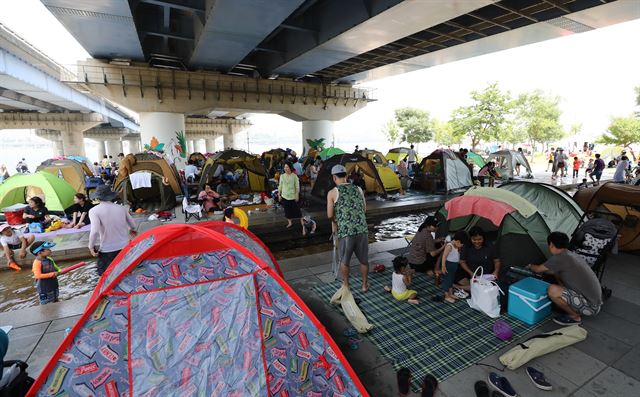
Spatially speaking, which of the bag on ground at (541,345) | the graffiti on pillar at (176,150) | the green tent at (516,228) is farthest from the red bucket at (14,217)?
the bag on ground at (541,345)

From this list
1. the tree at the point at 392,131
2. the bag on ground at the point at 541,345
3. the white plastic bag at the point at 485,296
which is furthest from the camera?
the tree at the point at 392,131

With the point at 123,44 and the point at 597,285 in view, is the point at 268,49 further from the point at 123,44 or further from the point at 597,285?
the point at 597,285

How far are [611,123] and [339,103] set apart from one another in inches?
1186

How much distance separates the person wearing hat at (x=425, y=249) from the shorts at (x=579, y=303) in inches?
68.7

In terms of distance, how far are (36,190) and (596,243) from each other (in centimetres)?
1422

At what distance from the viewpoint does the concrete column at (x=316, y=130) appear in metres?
29.2

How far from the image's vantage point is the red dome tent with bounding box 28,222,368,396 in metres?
2.61

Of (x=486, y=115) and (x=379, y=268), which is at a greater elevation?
(x=486, y=115)

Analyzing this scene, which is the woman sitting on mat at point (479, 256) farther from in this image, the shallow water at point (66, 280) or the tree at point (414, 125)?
the tree at point (414, 125)

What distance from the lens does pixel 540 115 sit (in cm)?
4000

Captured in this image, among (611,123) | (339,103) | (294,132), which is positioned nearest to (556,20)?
(339,103)

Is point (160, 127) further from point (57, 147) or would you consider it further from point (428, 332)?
point (57, 147)

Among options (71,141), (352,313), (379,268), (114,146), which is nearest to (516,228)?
(379,268)

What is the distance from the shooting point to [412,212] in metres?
12.2
